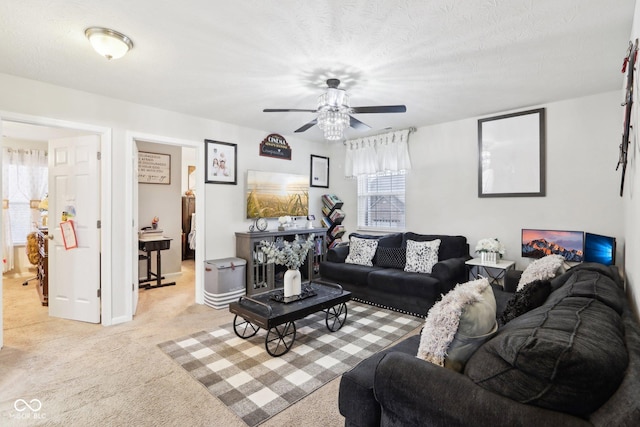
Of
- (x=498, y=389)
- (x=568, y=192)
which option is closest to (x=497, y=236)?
(x=568, y=192)

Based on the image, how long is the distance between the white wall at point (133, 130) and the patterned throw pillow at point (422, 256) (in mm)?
2402

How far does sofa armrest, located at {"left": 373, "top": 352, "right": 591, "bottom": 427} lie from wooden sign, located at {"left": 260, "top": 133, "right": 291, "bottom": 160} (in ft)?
13.4

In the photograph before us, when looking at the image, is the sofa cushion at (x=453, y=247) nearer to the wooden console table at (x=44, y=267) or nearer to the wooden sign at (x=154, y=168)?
the wooden sign at (x=154, y=168)

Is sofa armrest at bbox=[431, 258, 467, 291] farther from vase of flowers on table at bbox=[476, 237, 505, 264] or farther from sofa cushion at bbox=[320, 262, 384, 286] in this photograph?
sofa cushion at bbox=[320, 262, 384, 286]

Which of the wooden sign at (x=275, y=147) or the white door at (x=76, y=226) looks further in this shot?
the wooden sign at (x=275, y=147)

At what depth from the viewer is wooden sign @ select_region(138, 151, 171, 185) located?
5316mm

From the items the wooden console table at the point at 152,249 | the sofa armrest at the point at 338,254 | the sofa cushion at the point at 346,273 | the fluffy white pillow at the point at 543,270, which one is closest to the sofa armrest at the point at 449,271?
the sofa cushion at the point at 346,273

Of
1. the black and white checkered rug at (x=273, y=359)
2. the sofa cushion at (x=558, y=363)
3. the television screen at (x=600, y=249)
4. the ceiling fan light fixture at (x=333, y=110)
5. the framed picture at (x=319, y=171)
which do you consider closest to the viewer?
the sofa cushion at (x=558, y=363)

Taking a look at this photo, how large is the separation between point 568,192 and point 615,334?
→ 9.95 ft

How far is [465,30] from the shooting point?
2125 mm

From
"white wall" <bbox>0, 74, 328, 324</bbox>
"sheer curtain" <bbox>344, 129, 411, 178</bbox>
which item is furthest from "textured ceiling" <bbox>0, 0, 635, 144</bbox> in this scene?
"sheer curtain" <bbox>344, 129, 411, 178</bbox>

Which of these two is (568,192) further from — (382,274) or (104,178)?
(104,178)

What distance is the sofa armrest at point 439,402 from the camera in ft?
3.16

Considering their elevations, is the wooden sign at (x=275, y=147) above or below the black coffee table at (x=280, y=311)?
above
